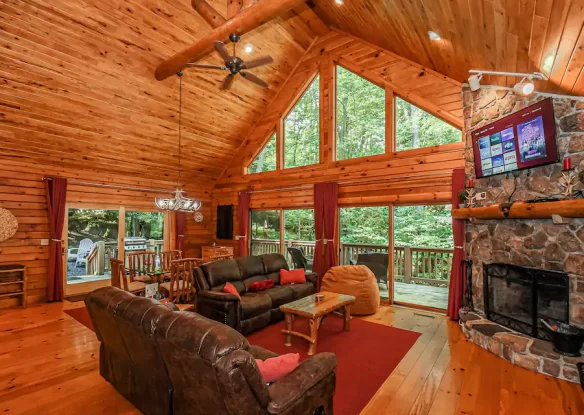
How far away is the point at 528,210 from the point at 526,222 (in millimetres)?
504

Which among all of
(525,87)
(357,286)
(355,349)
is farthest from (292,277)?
(525,87)

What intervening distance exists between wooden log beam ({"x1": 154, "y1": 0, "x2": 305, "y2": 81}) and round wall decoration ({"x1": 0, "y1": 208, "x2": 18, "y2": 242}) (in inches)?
147

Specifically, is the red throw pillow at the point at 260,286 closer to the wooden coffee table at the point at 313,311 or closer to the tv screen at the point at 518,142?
the wooden coffee table at the point at 313,311

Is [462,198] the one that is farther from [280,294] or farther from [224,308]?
[224,308]

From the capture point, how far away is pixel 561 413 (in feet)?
8.13

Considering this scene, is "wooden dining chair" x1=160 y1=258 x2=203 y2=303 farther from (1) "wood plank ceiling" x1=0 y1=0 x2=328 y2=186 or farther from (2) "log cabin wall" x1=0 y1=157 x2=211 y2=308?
(1) "wood plank ceiling" x1=0 y1=0 x2=328 y2=186

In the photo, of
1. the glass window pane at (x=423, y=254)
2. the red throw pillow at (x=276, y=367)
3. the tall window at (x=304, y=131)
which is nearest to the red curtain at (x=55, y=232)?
the tall window at (x=304, y=131)

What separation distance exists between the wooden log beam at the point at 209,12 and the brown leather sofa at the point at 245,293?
3511 mm

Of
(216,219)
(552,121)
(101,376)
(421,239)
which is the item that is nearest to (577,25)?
(552,121)

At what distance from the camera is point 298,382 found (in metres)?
1.83

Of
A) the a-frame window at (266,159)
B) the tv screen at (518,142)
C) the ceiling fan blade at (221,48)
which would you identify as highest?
the ceiling fan blade at (221,48)

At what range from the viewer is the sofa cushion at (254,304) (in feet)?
13.4

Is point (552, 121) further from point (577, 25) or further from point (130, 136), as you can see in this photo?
point (130, 136)

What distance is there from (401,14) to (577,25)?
7.09ft
